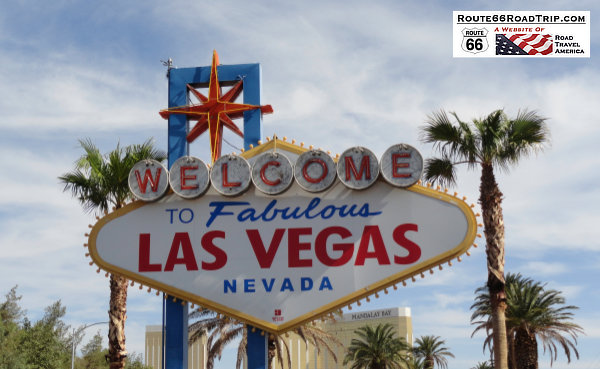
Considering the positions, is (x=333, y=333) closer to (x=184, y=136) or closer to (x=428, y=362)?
(x=428, y=362)

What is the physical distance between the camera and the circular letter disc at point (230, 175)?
19.7 metres

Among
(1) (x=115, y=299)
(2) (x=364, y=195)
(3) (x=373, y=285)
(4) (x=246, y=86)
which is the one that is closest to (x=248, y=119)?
(4) (x=246, y=86)

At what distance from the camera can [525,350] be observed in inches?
1288

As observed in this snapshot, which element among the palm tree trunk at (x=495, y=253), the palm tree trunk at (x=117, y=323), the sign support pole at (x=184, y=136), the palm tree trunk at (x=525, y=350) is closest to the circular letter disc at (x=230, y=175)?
the sign support pole at (x=184, y=136)

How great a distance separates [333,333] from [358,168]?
74.7 m

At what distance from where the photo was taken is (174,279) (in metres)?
19.4

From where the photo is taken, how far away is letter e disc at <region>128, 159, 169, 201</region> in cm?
1992

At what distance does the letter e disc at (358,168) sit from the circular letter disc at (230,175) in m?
2.43

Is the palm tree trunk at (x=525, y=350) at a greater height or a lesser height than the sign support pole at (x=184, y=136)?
lesser

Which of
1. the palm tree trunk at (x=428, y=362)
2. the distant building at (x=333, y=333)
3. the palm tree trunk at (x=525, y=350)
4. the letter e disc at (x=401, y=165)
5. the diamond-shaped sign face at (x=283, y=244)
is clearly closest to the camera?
the diamond-shaped sign face at (x=283, y=244)

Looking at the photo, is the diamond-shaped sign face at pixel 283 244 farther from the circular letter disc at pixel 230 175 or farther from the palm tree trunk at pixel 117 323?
the palm tree trunk at pixel 117 323

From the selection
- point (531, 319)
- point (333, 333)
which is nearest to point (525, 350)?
point (531, 319)

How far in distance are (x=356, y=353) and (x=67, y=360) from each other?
25640 millimetres

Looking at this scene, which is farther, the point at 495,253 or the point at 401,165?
the point at 495,253
